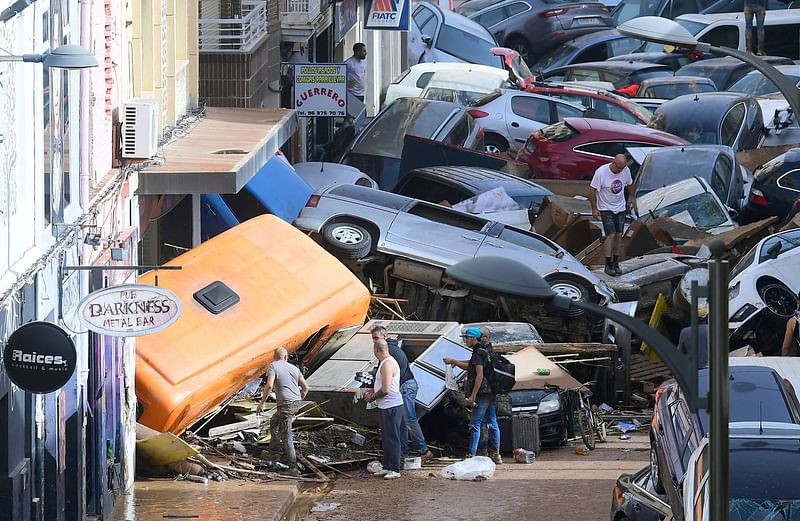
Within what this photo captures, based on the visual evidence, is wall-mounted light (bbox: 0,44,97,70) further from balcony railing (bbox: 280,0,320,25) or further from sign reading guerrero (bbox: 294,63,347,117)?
balcony railing (bbox: 280,0,320,25)

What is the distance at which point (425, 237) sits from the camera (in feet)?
65.9

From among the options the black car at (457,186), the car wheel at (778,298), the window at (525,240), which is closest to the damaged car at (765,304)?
the car wheel at (778,298)

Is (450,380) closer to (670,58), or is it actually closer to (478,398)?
(478,398)

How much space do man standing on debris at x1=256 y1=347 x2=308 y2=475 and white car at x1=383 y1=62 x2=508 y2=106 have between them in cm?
1832

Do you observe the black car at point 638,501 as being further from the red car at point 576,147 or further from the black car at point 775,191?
the red car at point 576,147

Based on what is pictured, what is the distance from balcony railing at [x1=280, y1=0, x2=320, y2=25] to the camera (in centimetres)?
2647

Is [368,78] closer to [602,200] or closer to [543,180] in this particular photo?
[543,180]

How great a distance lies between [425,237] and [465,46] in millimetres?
20424

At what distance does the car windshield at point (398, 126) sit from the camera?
27203mm

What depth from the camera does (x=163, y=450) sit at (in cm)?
1518

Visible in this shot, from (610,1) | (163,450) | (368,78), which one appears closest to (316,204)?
(163,450)

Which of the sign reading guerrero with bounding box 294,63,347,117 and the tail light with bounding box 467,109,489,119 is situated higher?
the sign reading guerrero with bounding box 294,63,347,117

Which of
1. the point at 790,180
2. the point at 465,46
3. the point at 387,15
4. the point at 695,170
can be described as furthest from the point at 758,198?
the point at 465,46

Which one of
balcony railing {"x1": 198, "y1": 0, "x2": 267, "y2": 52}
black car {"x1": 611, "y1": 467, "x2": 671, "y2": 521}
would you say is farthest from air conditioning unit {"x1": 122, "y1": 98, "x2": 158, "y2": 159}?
balcony railing {"x1": 198, "y1": 0, "x2": 267, "y2": 52}
